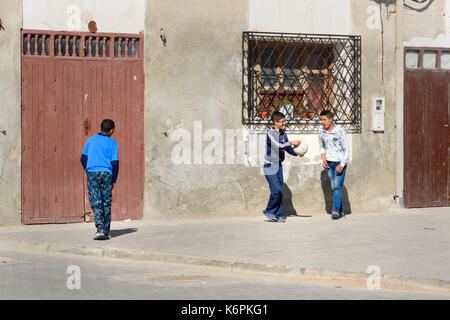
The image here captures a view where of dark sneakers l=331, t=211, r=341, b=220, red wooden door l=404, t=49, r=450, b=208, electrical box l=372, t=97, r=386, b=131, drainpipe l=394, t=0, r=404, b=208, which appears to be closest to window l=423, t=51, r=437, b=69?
red wooden door l=404, t=49, r=450, b=208

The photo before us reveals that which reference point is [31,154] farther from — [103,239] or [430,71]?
[430,71]

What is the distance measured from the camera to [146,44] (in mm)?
14047

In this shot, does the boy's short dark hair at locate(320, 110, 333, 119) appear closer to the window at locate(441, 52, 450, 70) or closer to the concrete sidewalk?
the concrete sidewalk

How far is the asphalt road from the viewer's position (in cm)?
798

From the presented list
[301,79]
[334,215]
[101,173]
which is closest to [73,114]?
[101,173]

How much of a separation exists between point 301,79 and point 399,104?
1939 millimetres

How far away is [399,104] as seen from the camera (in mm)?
15453

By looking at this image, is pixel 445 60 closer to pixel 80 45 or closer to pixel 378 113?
pixel 378 113

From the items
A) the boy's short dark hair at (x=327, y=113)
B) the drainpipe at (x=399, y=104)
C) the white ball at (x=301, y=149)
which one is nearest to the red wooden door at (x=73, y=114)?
the white ball at (x=301, y=149)

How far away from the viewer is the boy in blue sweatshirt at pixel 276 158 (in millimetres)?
13539

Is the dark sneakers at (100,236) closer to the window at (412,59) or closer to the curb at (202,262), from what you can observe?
the curb at (202,262)

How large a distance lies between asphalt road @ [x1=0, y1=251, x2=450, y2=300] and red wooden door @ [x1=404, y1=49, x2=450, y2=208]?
6.84 m

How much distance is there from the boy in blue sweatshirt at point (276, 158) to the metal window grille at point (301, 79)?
3.41ft
